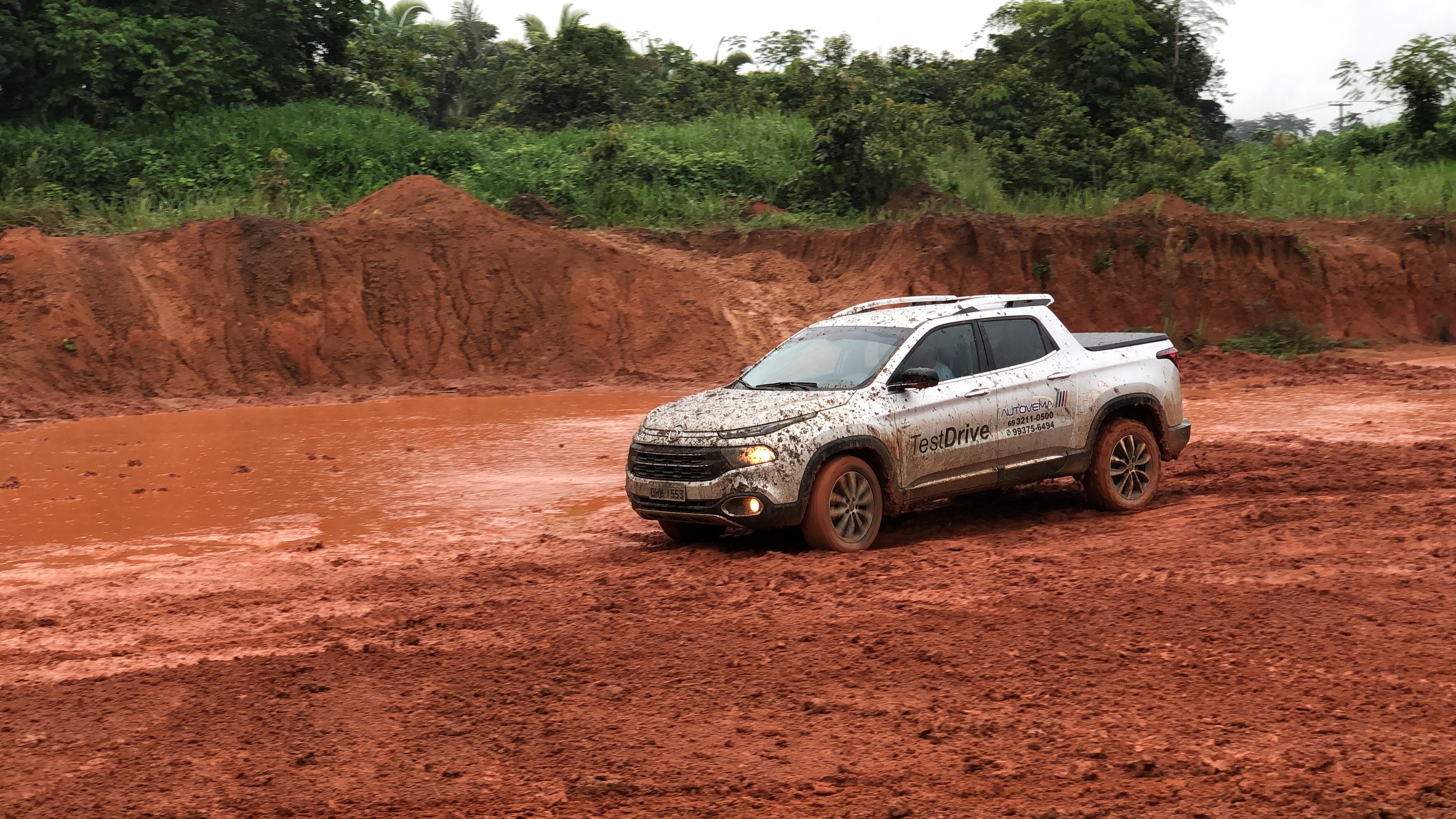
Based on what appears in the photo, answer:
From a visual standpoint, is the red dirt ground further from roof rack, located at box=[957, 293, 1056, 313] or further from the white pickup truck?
roof rack, located at box=[957, 293, 1056, 313]

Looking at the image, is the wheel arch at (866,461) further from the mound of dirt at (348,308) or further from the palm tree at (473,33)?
the palm tree at (473,33)

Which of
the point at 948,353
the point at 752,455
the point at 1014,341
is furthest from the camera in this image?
the point at 1014,341

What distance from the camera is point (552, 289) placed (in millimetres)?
24266

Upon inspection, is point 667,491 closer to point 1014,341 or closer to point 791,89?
point 1014,341

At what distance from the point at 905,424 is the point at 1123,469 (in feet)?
7.60

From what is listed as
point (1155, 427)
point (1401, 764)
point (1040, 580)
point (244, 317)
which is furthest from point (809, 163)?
point (1401, 764)

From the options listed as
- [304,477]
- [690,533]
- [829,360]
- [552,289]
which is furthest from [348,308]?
[829,360]

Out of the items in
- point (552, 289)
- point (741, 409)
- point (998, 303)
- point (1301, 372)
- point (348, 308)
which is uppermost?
point (552, 289)

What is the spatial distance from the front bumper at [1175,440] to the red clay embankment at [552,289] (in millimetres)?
12346

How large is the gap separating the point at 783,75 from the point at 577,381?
58.1 feet

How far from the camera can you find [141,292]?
2195 centimetres

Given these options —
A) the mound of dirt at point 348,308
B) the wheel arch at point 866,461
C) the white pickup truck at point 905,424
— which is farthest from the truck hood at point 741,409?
the mound of dirt at point 348,308

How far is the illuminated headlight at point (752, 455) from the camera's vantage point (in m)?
8.34

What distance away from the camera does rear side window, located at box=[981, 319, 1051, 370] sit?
9586mm
